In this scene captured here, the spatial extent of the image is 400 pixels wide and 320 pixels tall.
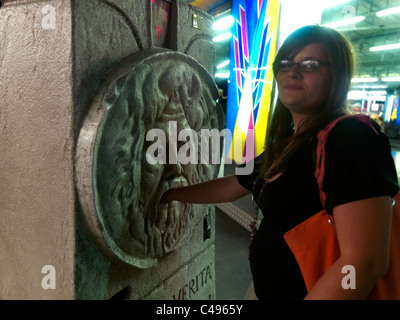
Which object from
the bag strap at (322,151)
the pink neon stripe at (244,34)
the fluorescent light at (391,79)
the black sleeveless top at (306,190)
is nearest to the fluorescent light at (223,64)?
the fluorescent light at (391,79)

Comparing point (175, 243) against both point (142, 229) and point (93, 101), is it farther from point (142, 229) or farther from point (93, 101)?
point (93, 101)

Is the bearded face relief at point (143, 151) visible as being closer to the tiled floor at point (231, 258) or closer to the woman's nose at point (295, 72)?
the woman's nose at point (295, 72)

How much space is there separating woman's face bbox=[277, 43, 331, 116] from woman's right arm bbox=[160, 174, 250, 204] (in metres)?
0.48

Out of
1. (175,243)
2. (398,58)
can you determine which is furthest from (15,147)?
(398,58)

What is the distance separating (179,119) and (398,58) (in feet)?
57.3

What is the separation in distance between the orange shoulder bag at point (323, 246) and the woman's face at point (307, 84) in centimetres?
18

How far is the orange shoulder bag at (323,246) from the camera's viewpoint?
0.85 m

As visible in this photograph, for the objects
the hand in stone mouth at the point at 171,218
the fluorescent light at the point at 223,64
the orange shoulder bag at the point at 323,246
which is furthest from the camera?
the fluorescent light at the point at 223,64

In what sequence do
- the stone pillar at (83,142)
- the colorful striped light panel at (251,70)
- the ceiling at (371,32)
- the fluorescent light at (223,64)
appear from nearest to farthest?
1. the stone pillar at (83,142)
2. the colorful striped light panel at (251,70)
3. the ceiling at (371,32)
4. the fluorescent light at (223,64)

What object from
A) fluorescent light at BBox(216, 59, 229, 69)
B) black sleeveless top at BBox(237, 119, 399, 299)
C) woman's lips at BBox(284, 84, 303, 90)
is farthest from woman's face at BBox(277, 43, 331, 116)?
fluorescent light at BBox(216, 59, 229, 69)

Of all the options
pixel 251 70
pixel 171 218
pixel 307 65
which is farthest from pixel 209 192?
pixel 251 70

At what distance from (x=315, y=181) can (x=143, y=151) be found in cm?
64

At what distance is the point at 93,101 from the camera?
0.98m

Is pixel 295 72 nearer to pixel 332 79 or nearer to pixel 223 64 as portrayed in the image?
pixel 332 79
